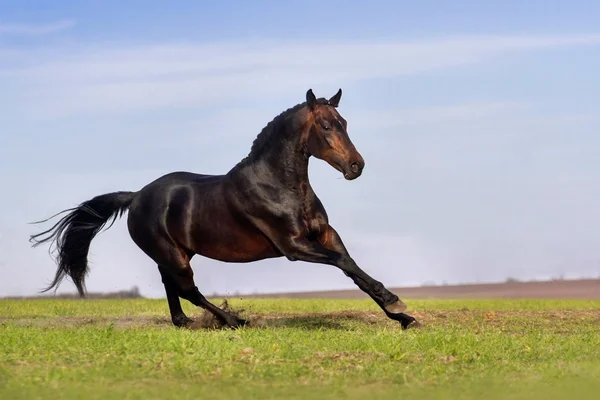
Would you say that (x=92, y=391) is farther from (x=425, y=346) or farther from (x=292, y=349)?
(x=425, y=346)

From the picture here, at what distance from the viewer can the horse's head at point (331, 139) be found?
12.6m

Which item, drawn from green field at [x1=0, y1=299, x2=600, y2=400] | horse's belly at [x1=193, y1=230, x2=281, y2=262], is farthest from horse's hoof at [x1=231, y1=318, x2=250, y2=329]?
horse's belly at [x1=193, y1=230, x2=281, y2=262]

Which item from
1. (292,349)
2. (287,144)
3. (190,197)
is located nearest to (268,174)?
(287,144)

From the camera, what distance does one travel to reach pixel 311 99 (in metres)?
12.8

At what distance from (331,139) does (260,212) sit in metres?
1.33

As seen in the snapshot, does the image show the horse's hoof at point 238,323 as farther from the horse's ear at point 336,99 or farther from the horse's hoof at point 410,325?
the horse's ear at point 336,99

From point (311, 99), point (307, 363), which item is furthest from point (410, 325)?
point (307, 363)

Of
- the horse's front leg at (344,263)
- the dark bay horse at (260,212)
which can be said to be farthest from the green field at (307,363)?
the dark bay horse at (260,212)

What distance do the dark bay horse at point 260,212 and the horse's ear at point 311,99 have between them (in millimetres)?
12

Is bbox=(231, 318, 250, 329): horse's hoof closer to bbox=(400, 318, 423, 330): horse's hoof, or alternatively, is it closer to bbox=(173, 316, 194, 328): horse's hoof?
bbox=(173, 316, 194, 328): horse's hoof

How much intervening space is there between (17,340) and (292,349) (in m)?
3.10

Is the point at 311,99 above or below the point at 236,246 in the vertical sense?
above

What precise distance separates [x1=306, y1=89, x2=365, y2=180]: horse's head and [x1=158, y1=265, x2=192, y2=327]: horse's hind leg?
3.16 meters

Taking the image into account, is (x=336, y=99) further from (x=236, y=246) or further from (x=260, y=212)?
(x=236, y=246)
